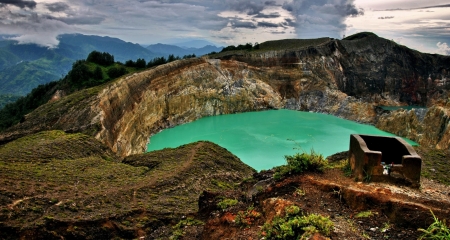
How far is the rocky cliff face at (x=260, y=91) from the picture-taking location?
76.9 feet

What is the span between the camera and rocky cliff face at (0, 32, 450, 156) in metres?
23.5

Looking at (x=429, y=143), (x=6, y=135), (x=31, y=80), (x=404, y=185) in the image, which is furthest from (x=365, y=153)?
(x=31, y=80)

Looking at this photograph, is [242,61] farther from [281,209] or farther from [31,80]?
[31,80]

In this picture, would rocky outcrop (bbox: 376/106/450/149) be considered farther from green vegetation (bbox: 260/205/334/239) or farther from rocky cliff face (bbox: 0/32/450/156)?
green vegetation (bbox: 260/205/334/239)

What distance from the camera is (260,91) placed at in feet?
152

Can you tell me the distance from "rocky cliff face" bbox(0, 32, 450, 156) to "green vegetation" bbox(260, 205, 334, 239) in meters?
16.5

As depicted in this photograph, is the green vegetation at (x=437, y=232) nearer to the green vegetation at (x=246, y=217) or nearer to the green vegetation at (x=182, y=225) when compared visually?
the green vegetation at (x=246, y=217)

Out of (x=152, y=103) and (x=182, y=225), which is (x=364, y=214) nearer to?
(x=182, y=225)

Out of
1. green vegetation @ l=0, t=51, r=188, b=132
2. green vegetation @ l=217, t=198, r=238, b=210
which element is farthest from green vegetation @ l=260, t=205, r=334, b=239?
green vegetation @ l=0, t=51, r=188, b=132

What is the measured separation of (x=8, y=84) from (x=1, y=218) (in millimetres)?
218147

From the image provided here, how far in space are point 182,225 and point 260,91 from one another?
38110 millimetres

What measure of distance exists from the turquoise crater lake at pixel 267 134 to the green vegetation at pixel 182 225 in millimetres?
14092

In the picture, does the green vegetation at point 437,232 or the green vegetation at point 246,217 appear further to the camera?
the green vegetation at point 246,217

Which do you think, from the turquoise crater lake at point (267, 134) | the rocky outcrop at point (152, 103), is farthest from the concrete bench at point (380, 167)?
the rocky outcrop at point (152, 103)
